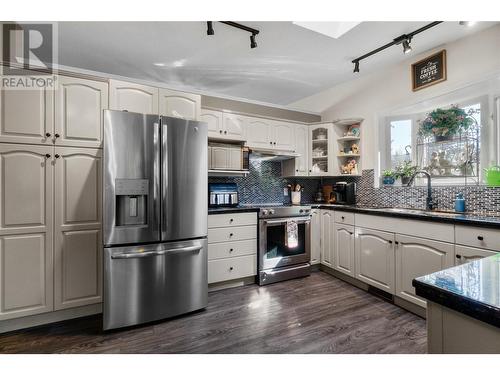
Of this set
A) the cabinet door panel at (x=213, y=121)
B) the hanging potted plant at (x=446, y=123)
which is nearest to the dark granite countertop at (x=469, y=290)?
the hanging potted plant at (x=446, y=123)

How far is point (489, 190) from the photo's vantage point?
220cm

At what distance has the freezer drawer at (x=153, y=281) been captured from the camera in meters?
1.92

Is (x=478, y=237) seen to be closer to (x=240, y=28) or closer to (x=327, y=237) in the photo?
(x=327, y=237)

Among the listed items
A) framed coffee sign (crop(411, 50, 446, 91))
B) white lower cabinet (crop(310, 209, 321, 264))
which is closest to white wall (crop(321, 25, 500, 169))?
framed coffee sign (crop(411, 50, 446, 91))

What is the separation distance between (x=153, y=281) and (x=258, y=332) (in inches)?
37.4

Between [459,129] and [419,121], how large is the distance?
0.44 meters

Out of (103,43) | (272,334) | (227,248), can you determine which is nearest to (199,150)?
(227,248)

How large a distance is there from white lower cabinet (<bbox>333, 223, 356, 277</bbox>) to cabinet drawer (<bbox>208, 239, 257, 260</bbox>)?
1.05 metres

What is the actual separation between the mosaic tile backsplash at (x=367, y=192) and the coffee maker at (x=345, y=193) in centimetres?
8

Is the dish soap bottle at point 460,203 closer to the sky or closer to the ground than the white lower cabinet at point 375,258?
closer to the sky

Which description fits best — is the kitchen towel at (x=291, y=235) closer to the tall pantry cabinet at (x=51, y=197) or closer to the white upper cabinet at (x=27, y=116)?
the tall pantry cabinet at (x=51, y=197)

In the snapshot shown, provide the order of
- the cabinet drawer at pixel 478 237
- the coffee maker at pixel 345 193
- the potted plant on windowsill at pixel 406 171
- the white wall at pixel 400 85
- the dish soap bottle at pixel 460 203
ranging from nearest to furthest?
1. the cabinet drawer at pixel 478 237
2. the white wall at pixel 400 85
3. the dish soap bottle at pixel 460 203
4. the potted plant on windowsill at pixel 406 171
5. the coffee maker at pixel 345 193

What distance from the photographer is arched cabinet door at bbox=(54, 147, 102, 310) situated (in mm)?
2057
